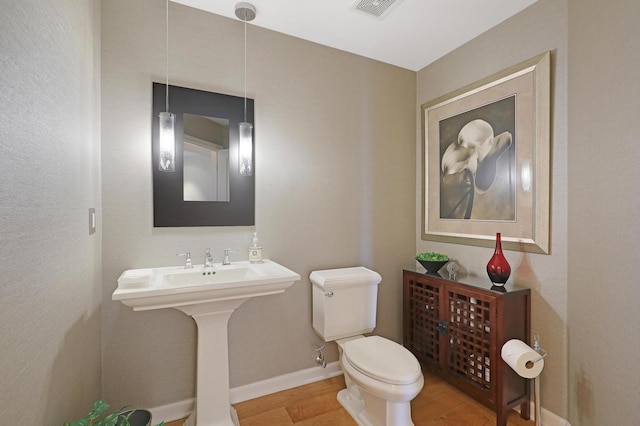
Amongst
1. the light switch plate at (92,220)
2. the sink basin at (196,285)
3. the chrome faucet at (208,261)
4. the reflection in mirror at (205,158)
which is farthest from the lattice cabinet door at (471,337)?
the light switch plate at (92,220)

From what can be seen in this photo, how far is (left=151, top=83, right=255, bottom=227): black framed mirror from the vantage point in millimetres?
1743

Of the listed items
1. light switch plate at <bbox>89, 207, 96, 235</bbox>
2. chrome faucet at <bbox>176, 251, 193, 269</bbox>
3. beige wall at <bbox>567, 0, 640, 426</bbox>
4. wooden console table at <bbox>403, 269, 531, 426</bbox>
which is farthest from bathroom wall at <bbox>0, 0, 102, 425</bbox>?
beige wall at <bbox>567, 0, 640, 426</bbox>

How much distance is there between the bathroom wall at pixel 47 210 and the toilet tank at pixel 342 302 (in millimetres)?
1264

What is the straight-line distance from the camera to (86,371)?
134 centimetres

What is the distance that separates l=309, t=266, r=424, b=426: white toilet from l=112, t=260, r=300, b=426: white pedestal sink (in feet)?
1.59

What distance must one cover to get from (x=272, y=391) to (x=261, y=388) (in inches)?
3.4

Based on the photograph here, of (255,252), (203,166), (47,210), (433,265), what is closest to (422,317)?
(433,265)

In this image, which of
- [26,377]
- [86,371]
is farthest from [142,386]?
[26,377]

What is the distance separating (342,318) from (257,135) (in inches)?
54.4

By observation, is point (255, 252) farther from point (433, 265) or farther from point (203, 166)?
point (433, 265)

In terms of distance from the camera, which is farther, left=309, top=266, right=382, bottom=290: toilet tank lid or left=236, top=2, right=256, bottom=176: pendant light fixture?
left=309, top=266, right=382, bottom=290: toilet tank lid

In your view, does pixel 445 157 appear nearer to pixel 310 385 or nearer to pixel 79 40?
pixel 310 385

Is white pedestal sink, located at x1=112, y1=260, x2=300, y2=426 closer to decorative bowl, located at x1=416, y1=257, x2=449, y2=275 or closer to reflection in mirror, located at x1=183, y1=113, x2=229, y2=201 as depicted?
reflection in mirror, located at x1=183, y1=113, x2=229, y2=201

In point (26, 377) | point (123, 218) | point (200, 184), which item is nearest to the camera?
point (26, 377)
